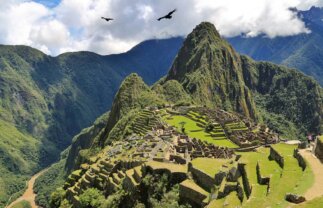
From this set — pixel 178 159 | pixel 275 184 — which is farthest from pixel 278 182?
pixel 178 159

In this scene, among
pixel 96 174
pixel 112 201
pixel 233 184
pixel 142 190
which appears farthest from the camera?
pixel 96 174

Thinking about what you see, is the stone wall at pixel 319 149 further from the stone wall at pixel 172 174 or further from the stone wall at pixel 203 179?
the stone wall at pixel 172 174

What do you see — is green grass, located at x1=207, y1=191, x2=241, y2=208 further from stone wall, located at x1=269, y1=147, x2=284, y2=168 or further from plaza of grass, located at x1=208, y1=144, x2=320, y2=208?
stone wall, located at x1=269, y1=147, x2=284, y2=168

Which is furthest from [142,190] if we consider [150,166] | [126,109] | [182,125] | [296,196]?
[126,109]

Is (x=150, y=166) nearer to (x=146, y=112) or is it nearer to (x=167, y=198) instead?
(x=167, y=198)

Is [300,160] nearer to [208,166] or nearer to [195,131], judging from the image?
[208,166]

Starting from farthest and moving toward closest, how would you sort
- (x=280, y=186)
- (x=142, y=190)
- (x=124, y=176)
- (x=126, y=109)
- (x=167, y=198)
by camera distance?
(x=126, y=109), (x=124, y=176), (x=142, y=190), (x=167, y=198), (x=280, y=186)
